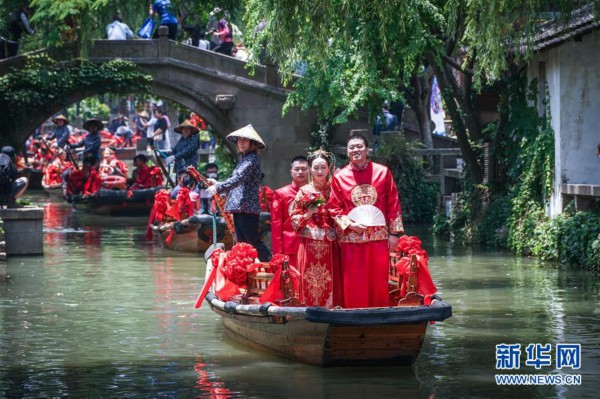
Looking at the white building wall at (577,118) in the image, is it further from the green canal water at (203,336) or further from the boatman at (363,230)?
the boatman at (363,230)

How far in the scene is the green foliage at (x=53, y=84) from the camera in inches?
1173

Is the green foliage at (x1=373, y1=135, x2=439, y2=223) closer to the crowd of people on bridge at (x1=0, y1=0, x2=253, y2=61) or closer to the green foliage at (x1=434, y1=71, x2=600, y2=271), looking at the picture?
the green foliage at (x1=434, y1=71, x2=600, y2=271)

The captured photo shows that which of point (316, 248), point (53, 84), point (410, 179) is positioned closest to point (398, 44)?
point (410, 179)

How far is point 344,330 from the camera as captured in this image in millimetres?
11164

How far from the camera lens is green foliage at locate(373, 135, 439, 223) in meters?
27.1

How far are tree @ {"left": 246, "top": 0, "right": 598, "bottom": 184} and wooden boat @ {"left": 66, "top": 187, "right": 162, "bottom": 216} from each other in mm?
4693

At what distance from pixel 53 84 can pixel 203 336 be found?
17.5 m

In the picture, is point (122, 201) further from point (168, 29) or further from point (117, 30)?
point (117, 30)

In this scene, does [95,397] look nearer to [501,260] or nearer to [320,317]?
[320,317]

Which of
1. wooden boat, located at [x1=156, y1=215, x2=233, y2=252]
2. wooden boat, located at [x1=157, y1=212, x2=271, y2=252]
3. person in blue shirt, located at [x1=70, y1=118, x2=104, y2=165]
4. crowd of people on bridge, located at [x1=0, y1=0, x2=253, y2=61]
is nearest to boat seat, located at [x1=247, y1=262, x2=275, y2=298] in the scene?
wooden boat, located at [x1=157, y1=212, x2=271, y2=252]

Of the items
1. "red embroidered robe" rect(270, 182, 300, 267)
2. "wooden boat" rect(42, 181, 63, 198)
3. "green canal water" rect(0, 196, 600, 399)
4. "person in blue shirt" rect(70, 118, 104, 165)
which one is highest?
"person in blue shirt" rect(70, 118, 104, 165)

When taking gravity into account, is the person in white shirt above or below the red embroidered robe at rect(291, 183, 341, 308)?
above

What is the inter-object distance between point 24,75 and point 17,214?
986cm

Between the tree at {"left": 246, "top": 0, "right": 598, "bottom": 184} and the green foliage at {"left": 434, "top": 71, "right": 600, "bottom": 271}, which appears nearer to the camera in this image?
the tree at {"left": 246, "top": 0, "right": 598, "bottom": 184}
